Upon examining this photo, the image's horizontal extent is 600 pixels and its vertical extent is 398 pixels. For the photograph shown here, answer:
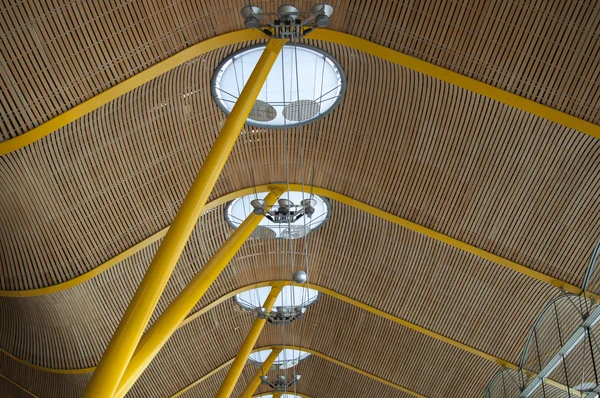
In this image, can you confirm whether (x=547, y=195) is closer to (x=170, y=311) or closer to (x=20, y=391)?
(x=170, y=311)

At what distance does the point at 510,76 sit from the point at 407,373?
16719mm

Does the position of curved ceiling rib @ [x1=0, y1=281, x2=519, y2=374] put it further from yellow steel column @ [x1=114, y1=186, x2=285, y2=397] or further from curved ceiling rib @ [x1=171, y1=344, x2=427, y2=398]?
yellow steel column @ [x1=114, y1=186, x2=285, y2=397]

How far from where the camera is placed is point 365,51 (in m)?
16.1

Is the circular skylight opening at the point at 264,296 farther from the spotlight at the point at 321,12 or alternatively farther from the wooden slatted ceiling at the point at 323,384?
the spotlight at the point at 321,12

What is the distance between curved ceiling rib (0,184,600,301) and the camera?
763 inches

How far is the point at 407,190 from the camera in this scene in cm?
2042

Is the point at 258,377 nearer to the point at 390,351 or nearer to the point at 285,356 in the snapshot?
the point at 285,356

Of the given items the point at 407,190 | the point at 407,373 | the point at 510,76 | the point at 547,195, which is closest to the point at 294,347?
the point at 407,373

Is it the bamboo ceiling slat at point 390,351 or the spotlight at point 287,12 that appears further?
the bamboo ceiling slat at point 390,351

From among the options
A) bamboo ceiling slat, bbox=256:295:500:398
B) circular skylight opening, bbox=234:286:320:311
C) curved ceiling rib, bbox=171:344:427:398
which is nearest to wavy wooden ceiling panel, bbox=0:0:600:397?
bamboo ceiling slat, bbox=256:295:500:398

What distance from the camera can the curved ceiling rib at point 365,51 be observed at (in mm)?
15375

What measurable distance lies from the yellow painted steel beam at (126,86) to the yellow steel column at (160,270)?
186 centimetres

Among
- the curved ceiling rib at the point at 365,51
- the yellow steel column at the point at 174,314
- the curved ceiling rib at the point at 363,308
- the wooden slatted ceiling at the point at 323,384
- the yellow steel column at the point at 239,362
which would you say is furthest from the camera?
the wooden slatted ceiling at the point at 323,384

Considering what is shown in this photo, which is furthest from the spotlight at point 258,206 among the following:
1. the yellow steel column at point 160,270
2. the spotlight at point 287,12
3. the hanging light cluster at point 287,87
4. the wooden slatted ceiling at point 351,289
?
the spotlight at point 287,12
